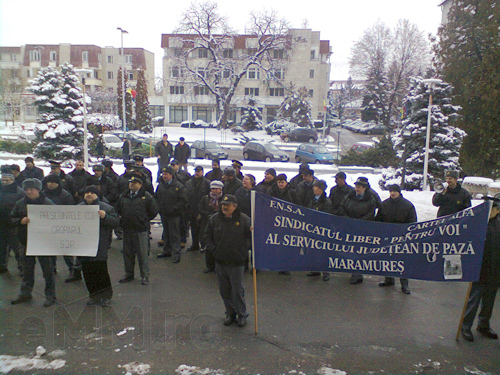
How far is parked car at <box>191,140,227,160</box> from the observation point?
29.7m

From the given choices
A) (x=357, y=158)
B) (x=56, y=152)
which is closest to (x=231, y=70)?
(x=357, y=158)

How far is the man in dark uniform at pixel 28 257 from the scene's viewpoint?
623 centimetres

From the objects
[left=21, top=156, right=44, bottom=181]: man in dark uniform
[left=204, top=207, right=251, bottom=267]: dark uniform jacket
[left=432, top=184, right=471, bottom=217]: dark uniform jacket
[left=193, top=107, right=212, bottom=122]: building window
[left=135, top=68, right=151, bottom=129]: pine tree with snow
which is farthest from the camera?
[left=193, top=107, right=212, bottom=122]: building window

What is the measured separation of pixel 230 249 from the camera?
5523 millimetres

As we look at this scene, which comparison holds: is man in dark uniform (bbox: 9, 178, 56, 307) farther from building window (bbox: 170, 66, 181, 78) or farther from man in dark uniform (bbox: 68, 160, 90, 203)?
building window (bbox: 170, 66, 181, 78)

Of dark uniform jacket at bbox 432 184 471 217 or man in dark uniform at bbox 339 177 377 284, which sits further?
dark uniform jacket at bbox 432 184 471 217

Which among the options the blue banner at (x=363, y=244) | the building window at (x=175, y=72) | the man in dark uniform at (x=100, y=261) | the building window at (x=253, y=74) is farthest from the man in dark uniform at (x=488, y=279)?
the building window at (x=253, y=74)

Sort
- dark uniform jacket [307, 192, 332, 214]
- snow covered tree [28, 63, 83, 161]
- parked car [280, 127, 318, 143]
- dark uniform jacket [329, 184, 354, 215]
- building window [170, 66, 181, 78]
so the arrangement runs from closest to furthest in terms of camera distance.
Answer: dark uniform jacket [307, 192, 332, 214], dark uniform jacket [329, 184, 354, 215], snow covered tree [28, 63, 83, 161], parked car [280, 127, 318, 143], building window [170, 66, 181, 78]

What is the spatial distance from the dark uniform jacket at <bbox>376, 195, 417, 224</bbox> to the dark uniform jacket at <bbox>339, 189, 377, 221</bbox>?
7.4 inches

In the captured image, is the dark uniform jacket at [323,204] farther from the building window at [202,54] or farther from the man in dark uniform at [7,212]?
the building window at [202,54]

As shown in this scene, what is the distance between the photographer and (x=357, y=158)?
26672 mm

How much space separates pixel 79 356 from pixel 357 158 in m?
23.8

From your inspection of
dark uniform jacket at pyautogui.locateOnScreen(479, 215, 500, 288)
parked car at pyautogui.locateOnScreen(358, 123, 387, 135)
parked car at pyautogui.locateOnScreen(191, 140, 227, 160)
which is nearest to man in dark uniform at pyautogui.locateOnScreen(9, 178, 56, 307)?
dark uniform jacket at pyautogui.locateOnScreen(479, 215, 500, 288)

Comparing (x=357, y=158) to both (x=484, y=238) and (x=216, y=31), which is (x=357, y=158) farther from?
(x=216, y=31)
